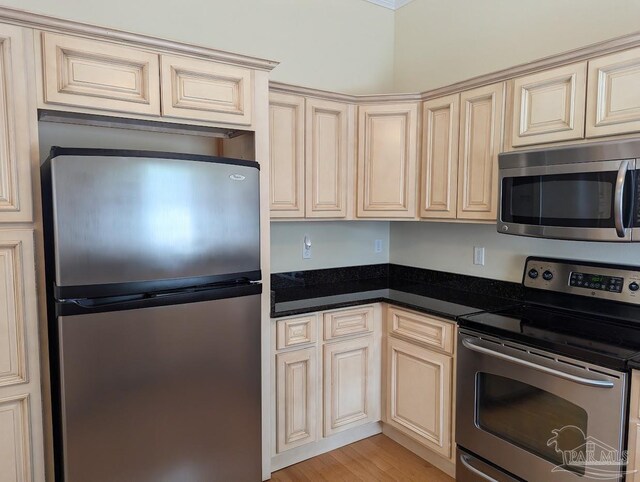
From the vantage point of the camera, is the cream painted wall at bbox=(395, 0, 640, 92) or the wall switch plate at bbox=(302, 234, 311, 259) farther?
the wall switch plate at bbox=(302, 234, 311, 259)

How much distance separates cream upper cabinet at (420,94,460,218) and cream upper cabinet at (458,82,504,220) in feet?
0.16

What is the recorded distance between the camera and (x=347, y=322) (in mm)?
2537

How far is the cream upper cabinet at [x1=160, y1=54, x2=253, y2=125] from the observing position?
6.06 feet

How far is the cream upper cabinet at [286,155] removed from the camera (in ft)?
8.03

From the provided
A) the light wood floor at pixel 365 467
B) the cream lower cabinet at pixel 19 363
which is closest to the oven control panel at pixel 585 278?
the light wood floor at pixel 365 467

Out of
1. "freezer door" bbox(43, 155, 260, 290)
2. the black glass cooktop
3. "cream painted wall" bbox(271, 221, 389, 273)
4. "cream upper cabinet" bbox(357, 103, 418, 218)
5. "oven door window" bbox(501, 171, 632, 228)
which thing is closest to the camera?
"freezer door" bbox(43, 155, 260, 290)

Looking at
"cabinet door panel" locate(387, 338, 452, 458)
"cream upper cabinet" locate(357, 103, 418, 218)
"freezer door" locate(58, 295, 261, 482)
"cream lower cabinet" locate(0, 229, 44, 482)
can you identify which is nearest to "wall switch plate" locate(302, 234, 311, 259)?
"cream upper cabinet" locate(357, 103, 418, 218)

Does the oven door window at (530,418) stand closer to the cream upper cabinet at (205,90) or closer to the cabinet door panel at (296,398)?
the cabinet door panel at (296,398)

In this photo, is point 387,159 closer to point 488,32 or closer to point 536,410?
point 488,32

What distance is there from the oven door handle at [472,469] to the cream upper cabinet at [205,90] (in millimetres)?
1964

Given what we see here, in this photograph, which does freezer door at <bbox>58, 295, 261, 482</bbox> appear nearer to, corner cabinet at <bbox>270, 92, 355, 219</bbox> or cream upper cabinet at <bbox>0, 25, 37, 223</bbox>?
cream upper cabinet at <bbox>0, 25, 37, 223</bbox>

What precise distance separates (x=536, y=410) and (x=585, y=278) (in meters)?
0.72

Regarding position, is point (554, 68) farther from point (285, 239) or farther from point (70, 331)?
point (70, 331)

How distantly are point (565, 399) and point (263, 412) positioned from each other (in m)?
1.38
